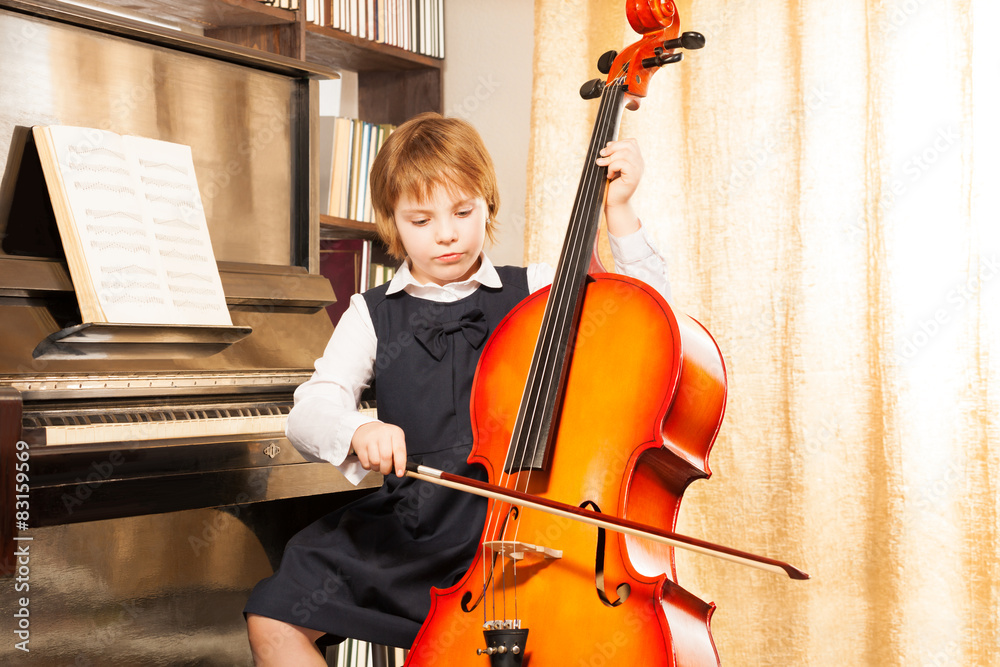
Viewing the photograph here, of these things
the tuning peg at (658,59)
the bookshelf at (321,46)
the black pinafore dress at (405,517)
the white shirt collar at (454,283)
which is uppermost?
the bookshelf at (321,46)

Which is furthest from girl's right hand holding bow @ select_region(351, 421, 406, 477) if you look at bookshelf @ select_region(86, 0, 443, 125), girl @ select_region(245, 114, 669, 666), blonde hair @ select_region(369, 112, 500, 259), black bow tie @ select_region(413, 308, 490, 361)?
bookshelf @ select_region(86, 0, 443, 125)

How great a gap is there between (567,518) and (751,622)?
1.01 m

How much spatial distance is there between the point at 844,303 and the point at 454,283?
0.85 meters

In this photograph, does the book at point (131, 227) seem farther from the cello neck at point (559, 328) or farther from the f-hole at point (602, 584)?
the f-hole at point (602, 584)

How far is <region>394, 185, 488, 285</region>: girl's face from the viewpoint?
1.18m

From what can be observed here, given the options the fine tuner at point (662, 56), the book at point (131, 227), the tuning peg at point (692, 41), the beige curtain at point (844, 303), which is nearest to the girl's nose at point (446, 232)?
the fine tuner at point (662, 56)

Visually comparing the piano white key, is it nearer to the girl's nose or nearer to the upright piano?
the upright piano

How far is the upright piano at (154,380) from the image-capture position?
1.22 metres

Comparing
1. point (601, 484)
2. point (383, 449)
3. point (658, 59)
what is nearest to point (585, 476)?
point (601, 484)

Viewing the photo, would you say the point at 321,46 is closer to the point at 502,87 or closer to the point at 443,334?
the point at 502,87

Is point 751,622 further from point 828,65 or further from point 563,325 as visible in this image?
point 828,65

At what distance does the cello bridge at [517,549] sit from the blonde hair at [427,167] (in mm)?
504

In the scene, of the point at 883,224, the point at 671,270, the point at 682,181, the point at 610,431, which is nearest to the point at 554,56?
the point at 682,181

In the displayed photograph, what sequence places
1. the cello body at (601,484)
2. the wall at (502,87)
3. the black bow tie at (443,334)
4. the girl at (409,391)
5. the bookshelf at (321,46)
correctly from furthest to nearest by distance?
1. the wall at (502,87)
2. the bookshelf at (321,46)
3. the black bow tie at (443,334)
4. the girl at (409,391)
5. the cello body at (601,484)
